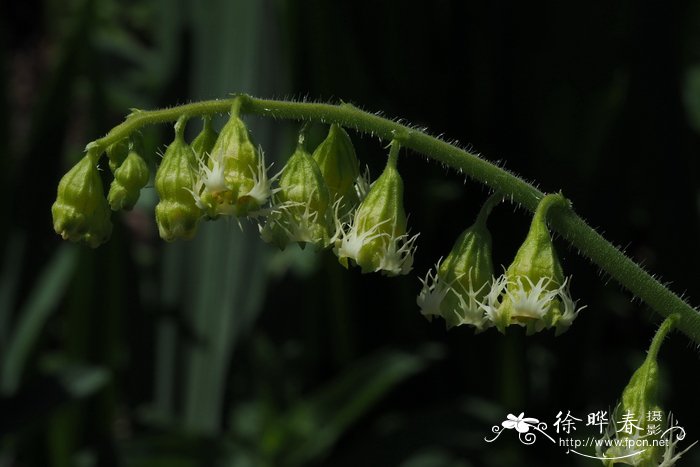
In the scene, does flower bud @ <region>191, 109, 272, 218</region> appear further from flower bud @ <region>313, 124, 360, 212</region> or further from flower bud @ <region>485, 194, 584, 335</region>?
flower bud @ <region>485, 194, 584, 335</region>

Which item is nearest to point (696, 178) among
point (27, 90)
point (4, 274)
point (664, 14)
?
point (664, 14)

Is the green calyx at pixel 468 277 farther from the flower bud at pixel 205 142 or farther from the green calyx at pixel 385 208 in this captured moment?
the flower bud at pixel 205 142

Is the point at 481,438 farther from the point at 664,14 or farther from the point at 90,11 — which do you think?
the point at 90,11

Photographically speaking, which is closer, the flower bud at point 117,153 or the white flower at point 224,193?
the white flower at point 224,193

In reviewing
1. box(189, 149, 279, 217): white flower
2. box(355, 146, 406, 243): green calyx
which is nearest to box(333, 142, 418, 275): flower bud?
box(355, 146, 406, 243): green calyx

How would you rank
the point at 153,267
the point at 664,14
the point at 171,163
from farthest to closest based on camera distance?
the point at 153,267 → the point at 664,14 → the point at 171,163

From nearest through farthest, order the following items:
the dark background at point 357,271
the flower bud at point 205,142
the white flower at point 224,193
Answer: the white flower at point 224,193
the flower bud at point 205,142
the dark background at point 357,271

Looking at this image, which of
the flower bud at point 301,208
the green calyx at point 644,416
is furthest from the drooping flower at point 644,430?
the flower bud at point 301,208
